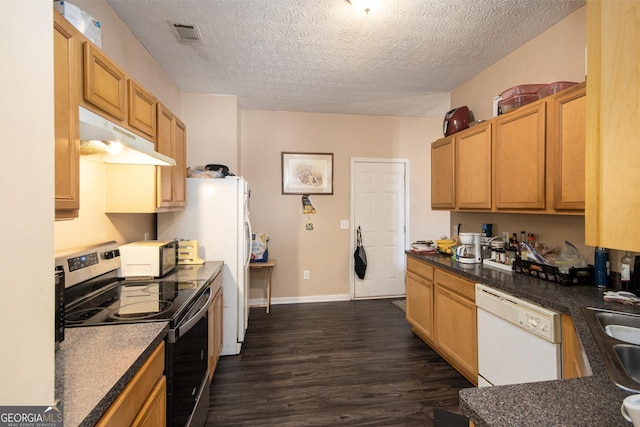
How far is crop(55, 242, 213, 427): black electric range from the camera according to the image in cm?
130

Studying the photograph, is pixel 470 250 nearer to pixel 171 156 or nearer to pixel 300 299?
pixel 300 299

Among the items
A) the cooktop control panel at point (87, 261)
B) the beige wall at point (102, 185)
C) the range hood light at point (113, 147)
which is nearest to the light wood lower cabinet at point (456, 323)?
the range hood light at point (113, 147)

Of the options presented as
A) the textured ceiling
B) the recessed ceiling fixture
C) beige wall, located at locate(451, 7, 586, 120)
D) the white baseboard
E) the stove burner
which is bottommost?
the white baseboard

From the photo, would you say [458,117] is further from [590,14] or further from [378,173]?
[590,14]

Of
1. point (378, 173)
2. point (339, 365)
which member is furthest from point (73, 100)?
point (378, 173)

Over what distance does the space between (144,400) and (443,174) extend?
297 cm

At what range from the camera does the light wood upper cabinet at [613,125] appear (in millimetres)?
829

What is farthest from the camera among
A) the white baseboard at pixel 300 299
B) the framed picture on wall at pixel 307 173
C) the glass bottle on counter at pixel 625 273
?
the framed picture on wall at pixel 307 173

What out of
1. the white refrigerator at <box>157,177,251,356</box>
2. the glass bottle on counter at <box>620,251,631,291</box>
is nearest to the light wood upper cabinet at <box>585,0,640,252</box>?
the glass bottle on counter at <box>620,251,631,291</box>

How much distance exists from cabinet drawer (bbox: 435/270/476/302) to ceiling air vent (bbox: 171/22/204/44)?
282cm

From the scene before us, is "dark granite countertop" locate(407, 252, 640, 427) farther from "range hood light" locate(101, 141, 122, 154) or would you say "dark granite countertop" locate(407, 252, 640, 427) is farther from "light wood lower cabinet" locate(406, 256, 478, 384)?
"range hood light" locate(101, 141, 122, 154)

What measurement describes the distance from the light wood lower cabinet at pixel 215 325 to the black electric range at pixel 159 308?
0.21 m

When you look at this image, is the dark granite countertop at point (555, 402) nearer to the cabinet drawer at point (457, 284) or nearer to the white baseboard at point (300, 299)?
the cabinet drawer at point (457, 284)

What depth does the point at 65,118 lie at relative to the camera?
1.13 meters
